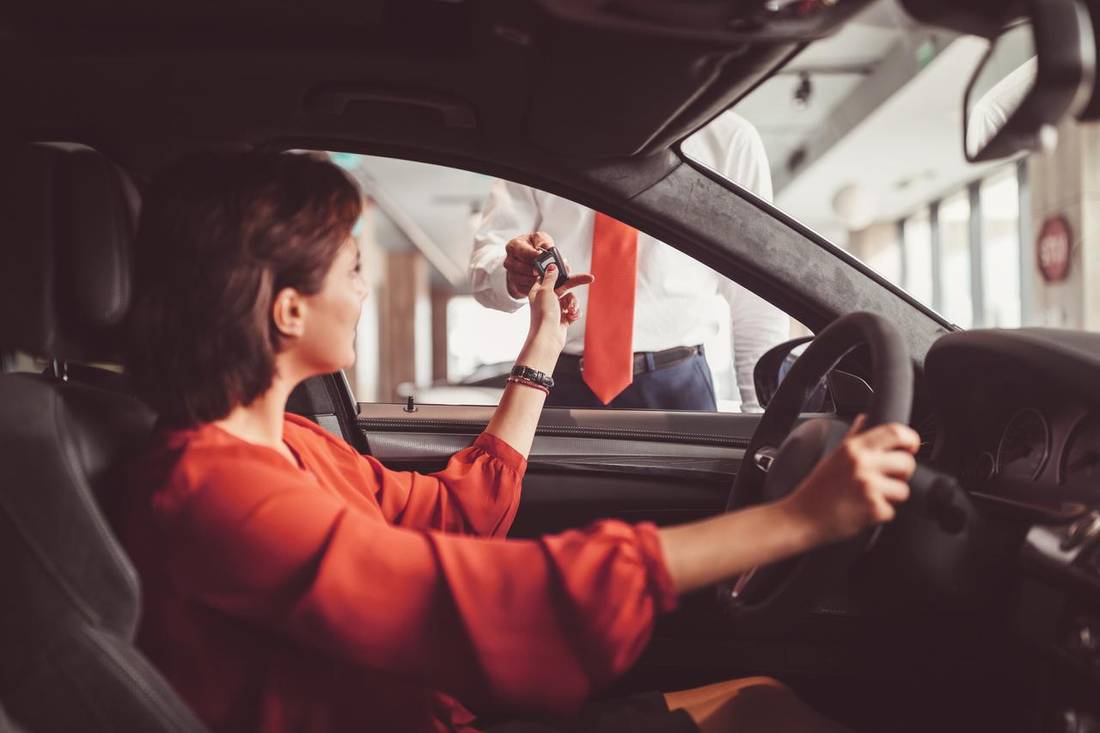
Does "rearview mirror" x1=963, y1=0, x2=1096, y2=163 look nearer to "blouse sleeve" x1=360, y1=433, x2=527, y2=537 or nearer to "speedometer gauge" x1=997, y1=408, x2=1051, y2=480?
"speedometer gauge" x1=997, y1=408, x2=1051, y2=480

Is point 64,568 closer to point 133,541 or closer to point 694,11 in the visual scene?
point 133,541

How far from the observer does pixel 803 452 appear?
972mm

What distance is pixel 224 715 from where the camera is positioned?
907 mm

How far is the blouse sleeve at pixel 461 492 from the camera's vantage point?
1.24 metres

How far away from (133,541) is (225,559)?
0.13 meters

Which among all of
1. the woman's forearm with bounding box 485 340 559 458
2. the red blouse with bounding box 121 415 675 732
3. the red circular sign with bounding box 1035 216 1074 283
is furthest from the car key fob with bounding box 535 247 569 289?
the red circular sign with bounding box 1035 216 1074 283

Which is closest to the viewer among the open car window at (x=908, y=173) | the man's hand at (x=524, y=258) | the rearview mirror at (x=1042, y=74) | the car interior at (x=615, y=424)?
the rearview mirror at (x=1042, y=74)

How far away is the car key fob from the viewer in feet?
4.83

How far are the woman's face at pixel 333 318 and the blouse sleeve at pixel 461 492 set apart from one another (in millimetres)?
258

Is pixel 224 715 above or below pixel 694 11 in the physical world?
below

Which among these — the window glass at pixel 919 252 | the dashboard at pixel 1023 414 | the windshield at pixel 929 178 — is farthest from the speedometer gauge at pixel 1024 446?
the window glass at pixel 919 252

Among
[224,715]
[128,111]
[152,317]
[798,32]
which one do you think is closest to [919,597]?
[798,32]

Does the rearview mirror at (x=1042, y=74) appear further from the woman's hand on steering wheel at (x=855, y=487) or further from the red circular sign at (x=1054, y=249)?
the red circular sign at (x=1054, y=249)

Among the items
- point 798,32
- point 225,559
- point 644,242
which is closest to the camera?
point 225,559
